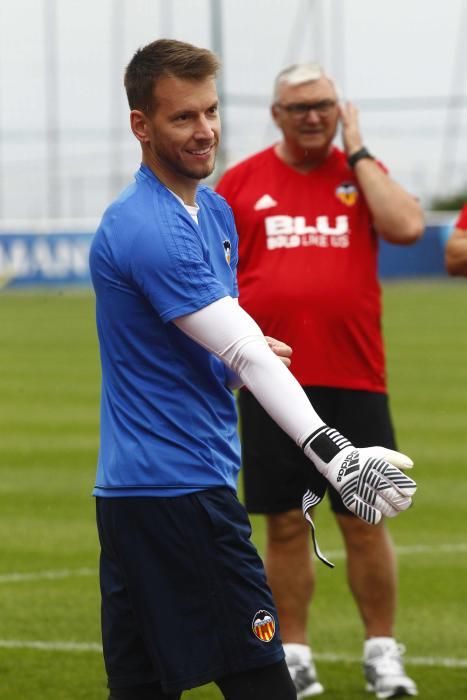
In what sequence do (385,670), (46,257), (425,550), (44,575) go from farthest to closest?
(46,257) < (425,550) < (44,575) < (385,670)

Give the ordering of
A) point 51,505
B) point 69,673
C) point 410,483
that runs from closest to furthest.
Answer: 1. point 410,483
2. point 69,673
3. point 51,505

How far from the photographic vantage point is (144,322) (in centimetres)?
388

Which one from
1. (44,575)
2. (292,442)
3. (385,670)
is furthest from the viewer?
(44,575)

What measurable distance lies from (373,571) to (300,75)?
83.1 inches

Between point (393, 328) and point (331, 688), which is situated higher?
point (331, 688)

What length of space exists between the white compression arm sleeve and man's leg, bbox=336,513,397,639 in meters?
2.55

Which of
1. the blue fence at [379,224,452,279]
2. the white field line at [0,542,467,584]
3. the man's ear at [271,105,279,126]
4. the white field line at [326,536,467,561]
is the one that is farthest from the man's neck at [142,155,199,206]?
the blue fence at [379,224,452,279]

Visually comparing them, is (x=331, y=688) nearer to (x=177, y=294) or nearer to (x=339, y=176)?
(x=339, y=176)

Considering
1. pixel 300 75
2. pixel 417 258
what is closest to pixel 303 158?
pixel 300 75

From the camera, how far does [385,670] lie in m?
6.04

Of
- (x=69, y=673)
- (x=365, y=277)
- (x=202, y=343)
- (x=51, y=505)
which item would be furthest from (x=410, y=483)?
(x=51, y=505)

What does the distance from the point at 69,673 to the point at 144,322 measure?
2.93 meters

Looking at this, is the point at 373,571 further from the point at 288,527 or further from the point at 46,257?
the point at 46,257

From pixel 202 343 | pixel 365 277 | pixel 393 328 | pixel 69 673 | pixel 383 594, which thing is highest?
pixel 202 343
